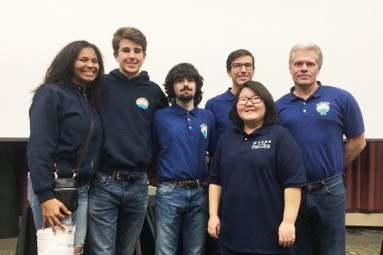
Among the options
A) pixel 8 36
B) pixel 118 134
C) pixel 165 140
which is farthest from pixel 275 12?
pixel 8 36

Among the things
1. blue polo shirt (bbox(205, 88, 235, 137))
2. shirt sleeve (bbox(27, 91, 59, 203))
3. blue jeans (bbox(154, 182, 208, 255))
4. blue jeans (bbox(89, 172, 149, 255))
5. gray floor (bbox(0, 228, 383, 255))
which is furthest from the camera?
gray floor (bbox(0, 228, 383, 255))

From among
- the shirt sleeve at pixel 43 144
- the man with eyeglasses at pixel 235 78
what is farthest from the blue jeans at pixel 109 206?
the man with eyeglasses at pixel 235 78

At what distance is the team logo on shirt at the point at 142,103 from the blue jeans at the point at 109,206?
0.33 metres

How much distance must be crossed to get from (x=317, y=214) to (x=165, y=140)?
2.53 ft

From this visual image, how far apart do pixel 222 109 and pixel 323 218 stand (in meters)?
0.74

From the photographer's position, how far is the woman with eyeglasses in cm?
144

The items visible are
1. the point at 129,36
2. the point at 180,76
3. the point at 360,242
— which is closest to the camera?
the point at 129,36

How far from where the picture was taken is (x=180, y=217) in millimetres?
1815

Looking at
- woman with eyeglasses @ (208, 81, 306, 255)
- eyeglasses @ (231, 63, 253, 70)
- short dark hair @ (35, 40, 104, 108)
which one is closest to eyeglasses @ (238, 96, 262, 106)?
woman with eyeglasses @ (208, 81, 306, 255)

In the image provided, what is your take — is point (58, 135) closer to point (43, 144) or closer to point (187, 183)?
point (43, 144)

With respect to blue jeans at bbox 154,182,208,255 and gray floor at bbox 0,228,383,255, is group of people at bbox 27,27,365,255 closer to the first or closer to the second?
blue jeans at bbox 154,182,208,255

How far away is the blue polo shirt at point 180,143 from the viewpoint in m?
1.79

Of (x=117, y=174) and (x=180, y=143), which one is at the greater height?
(x=180, y=143)

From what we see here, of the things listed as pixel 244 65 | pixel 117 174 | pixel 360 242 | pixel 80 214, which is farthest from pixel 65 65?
pixel 360 242
